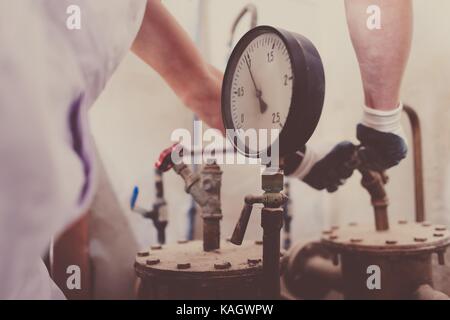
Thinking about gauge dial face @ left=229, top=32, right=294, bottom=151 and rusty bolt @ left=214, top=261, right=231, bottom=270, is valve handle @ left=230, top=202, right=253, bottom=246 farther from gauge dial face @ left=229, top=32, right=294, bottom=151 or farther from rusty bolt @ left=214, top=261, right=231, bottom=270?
gauge dial face @ left=229, top=32, right=294, bottom=151

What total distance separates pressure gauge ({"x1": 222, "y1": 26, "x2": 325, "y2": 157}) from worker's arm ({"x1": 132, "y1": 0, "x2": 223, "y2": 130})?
0.25 metres

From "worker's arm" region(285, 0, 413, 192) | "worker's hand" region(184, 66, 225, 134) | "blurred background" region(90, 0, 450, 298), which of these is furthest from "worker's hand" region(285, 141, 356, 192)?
"worker's hand" region(184, 66, 225, 134)

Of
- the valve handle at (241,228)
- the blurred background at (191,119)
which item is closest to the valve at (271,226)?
the valve handle at (241,228)

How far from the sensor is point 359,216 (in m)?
1.53

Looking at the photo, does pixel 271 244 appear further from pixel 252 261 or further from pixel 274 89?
pixel 274 89

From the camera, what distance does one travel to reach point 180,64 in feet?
4.21

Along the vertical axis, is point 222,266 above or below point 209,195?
below

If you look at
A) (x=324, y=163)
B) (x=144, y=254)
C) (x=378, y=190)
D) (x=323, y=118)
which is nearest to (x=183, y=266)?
(x=144, y=254)

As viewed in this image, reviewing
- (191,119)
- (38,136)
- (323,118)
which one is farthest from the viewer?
(323,118)

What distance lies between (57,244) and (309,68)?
85cm

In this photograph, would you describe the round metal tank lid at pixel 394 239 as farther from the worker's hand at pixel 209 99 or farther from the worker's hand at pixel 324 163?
the worker's hand at pixel 209 99

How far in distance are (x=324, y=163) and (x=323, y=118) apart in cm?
31
